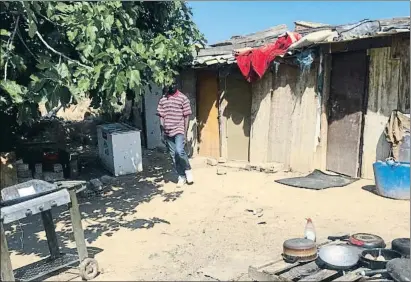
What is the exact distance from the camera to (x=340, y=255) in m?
4.05

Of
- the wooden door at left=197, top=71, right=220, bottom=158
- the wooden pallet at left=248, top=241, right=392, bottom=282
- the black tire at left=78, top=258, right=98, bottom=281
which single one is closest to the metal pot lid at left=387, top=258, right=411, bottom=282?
the wooden pallet at left=248, top=241, right=392, bottom=282

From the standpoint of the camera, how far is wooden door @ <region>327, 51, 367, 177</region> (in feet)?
25.0

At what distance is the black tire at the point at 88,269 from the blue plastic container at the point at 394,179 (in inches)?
175

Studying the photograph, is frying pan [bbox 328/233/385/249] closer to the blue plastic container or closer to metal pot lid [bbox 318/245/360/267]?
metal pot lid [bbox 318/245/360/267]

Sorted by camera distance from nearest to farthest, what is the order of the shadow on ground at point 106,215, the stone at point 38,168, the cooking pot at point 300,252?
1. the cooking pot at point 300,252
2. the shadow on ground at point 106,215
3. the stone at point 38,168

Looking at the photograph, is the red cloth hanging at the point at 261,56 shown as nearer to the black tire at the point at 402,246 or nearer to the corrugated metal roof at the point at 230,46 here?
the corrugated metal roof at the point at 230,46

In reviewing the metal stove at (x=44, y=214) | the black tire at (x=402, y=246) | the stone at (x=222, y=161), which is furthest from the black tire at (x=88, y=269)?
the stone at (x=222, y=161)

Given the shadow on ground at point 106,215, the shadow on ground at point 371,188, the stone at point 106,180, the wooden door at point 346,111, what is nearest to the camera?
the shadow on ground at point 106,215

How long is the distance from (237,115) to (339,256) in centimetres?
591

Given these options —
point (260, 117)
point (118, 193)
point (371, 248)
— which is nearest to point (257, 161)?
point (260, 117)

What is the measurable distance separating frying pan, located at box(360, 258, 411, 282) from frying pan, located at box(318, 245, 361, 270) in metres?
0.18

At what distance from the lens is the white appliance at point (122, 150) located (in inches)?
351

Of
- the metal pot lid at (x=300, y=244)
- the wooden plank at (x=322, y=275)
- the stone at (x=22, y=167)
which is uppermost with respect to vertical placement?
the stone at (x=22, y=167)

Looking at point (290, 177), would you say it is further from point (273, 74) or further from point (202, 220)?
point (202, 220)
